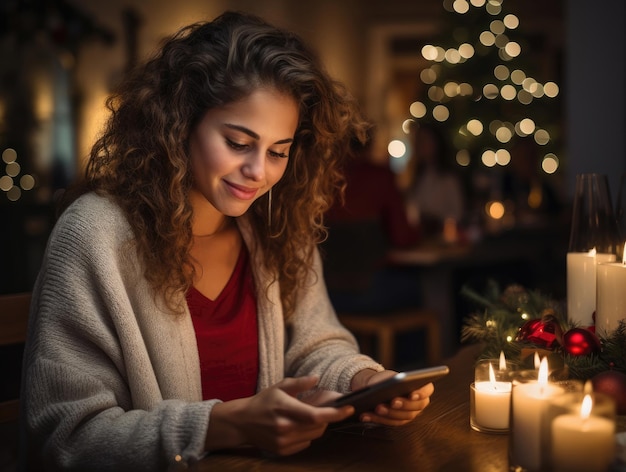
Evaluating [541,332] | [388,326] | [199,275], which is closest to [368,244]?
[388,326]

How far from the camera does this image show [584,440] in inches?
34.7

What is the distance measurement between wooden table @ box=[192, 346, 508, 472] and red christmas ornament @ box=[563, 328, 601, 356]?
0.19 m

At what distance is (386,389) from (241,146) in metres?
0.56

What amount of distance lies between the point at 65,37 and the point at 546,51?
19.5ft

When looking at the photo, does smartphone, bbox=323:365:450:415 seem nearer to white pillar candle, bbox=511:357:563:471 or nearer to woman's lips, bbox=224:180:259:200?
white pillar candle, bbox=511:357:563:471

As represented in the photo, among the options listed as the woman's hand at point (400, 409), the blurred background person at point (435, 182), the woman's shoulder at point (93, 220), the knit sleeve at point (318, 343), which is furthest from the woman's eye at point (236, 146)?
the blurred background person at point (435, 182)

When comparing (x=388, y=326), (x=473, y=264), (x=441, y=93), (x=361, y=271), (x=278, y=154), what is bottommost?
(x=388, y=326)

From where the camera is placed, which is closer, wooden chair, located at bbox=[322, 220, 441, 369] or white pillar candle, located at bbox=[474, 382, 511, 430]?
white pillar candle, located at bbox=[474, 382, 511, 430]

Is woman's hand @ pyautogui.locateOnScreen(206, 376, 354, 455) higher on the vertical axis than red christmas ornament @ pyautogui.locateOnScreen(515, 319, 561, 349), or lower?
lower

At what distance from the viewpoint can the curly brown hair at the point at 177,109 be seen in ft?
4.87

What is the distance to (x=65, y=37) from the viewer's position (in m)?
5.23

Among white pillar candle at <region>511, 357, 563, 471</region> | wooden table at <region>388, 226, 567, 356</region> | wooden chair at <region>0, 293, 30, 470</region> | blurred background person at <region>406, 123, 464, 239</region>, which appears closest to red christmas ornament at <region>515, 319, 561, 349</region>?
white pillar candle at <region>511, 357, 563, 471</region>

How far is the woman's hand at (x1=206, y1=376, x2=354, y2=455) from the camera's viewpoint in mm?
1098

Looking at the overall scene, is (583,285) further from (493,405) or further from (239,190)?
(239,190)
